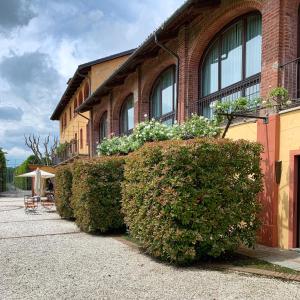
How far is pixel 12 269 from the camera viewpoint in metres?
7.85

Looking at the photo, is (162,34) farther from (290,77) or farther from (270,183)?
(270,183)

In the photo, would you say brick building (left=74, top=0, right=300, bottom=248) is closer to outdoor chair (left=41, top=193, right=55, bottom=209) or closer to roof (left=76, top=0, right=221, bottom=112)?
roof (left=76, top=0, right=221, bottom=112)

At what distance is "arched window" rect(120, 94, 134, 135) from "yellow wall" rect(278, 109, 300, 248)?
12177 mm

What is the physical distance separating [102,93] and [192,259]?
53.0 ft

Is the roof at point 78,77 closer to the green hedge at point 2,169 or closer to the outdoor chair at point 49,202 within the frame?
the outdoor chair at point 49,202

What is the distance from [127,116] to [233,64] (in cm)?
1009

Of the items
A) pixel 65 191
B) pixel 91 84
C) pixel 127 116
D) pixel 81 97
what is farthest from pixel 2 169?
pixel 65 191

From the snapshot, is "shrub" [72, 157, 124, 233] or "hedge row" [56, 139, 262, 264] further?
"shrub" [72, 157, 124, 233]

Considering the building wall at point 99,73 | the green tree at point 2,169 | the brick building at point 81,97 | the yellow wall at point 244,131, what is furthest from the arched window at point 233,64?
the green tree at point 2,169

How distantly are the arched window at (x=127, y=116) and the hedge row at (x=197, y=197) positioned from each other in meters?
12.0

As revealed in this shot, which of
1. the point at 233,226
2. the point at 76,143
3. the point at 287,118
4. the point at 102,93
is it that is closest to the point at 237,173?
the point at 233,226

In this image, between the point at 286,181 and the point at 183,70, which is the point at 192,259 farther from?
the point at 183,70

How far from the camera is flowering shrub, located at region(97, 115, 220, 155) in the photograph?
11312 mm

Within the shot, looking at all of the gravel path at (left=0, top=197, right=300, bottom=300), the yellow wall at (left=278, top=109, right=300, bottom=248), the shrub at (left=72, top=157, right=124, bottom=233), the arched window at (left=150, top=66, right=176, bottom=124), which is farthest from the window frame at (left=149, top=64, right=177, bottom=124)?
the gravel path at (left=0, top=197, right=300, bottom=300)
